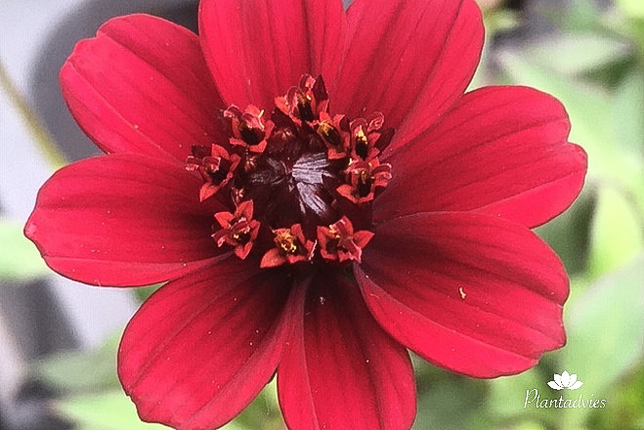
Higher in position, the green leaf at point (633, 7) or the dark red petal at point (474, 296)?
the dark red petal at point (474, 296)

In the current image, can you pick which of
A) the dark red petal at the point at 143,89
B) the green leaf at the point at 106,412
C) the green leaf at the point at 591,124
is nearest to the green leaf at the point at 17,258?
the green leaf at the point at 106,412

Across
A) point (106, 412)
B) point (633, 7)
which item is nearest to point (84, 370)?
point (106, 412)

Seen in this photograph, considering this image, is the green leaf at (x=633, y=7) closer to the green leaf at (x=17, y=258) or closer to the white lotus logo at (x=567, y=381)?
the white lotus logo at (x=567, y=381)

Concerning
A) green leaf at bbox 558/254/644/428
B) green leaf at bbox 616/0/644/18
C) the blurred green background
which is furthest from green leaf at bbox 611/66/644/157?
green leaf at bbox 558/254/644/428

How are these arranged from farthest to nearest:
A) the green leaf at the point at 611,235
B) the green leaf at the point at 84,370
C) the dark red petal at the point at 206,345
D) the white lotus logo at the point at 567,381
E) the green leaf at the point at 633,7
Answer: the green leaf at the point at 633,7, the green leaf at the point at 84,370, the green leaf at the point at 611,235, the white lotus logo at the point at 567,381, the dark red petal at the point at 206,345

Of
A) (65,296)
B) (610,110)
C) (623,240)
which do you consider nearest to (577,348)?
(623,240)

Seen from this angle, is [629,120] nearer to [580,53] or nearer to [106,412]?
[580,53]

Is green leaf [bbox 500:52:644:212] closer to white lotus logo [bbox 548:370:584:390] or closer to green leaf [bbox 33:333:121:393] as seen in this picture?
white lotus logo [bbox 548:370:584:390]
